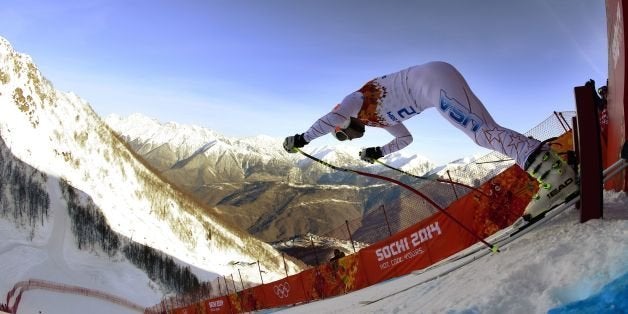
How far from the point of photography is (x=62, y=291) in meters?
36.0

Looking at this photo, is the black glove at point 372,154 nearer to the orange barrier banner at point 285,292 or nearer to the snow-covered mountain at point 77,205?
the orange barrier banner at point 285,292

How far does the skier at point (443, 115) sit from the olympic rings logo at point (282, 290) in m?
11.4

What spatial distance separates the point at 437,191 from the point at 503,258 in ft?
41.1

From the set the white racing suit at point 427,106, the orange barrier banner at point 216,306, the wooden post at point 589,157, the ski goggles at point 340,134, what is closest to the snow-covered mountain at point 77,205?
the orange barrier banner at point 216,306

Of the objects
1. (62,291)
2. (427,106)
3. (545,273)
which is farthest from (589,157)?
(62,291)

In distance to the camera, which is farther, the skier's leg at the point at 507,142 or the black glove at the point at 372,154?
the black glove at the point at 372,154

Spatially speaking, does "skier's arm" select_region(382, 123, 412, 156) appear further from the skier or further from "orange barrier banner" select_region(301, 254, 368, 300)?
"orange barrier banner" select_region(301, 254, 368, 300)

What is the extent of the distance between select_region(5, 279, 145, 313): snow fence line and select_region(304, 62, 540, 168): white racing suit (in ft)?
108

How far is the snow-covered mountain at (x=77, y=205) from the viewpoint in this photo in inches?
1686

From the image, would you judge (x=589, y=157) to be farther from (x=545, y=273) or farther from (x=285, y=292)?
(x=285, y=292)

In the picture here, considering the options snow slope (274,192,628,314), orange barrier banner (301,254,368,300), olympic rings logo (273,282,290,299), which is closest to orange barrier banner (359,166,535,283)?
orange barrier banner (301,254,368,300)

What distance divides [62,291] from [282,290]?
28.6 m

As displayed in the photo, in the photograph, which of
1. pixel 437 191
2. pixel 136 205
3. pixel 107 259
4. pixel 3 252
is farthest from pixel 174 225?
pixel 437 191

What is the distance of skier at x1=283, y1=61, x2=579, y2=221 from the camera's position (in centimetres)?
303
